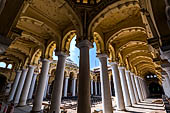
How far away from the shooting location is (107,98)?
4953 mm

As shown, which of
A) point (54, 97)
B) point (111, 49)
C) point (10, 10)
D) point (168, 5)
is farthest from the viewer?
point (111, 49)

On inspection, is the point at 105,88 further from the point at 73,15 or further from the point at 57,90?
the point at 73,15

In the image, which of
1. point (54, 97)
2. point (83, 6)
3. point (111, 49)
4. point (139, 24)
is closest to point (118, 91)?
point (111, 49)

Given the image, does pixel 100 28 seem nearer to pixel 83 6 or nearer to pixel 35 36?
pixel 83 6

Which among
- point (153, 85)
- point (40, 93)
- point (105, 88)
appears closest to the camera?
point (105, 88)

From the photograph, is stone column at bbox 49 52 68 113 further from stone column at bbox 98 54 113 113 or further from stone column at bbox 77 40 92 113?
stone column at bbox 98 54 113 113

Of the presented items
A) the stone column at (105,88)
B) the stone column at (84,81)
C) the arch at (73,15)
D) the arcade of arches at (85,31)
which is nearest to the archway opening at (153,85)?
the arcade of arches at (85,31)

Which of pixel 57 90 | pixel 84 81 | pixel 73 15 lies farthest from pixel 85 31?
pixel 57 90

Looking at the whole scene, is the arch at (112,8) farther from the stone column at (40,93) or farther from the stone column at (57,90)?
the stone column at (40,93)

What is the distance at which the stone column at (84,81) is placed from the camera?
346 centimetres

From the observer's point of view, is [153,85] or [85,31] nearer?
[85,31]

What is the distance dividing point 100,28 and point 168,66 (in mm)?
4733

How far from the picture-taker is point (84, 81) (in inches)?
149

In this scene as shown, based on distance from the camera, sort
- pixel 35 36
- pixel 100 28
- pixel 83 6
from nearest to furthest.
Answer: pixel 83 6
pixel 100 28
pixel 35 36
